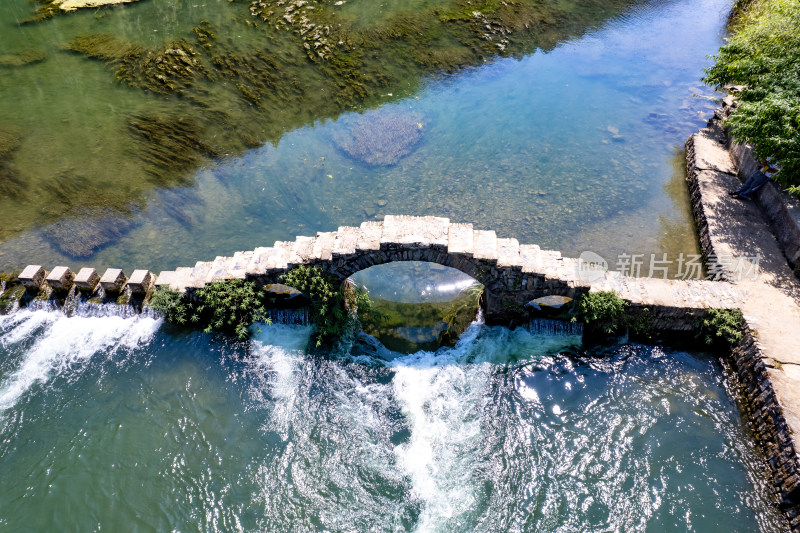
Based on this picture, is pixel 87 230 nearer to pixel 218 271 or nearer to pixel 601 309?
pixel 218 271

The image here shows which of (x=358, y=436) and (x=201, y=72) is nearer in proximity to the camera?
(x=358, y=436)

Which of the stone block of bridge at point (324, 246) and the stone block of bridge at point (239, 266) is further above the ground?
the stone block of bridge at point (324, 246)

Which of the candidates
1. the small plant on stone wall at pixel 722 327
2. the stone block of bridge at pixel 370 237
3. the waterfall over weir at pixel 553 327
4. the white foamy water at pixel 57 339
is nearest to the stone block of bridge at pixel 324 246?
the stone block of bridge at pixel 370 237

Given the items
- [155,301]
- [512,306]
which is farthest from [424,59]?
[155,301]

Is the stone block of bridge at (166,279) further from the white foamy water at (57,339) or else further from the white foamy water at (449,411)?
the white foamy water at (449,411)

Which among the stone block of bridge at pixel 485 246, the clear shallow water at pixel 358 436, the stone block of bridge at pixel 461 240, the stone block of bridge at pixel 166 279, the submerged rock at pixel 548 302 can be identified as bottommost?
the clear shallow water at pixel 358 436

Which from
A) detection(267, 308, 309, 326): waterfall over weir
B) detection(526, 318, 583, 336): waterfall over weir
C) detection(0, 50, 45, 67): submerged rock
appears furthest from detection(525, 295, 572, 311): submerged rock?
detection(0, 50, 45, 67): submerged rock

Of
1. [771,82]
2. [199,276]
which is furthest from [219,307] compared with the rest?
[771,82]

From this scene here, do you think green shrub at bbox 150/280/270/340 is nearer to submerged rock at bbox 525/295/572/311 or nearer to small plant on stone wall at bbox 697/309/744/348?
submerged rock at bbox 525/295/572/311
